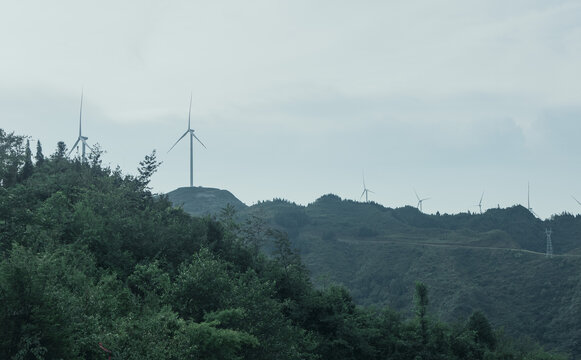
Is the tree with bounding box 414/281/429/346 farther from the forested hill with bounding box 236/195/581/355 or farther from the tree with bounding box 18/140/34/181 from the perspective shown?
the tree with bounding box 18/140/34/181

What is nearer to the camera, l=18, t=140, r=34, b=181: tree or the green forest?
the green forest

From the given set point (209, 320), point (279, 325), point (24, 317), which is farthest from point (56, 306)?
point (279, 325)

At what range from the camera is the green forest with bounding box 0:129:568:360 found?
23.2 metres

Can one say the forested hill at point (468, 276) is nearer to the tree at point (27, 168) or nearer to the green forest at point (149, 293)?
the green forest at point (149, 293)

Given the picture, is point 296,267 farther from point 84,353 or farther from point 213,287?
point 84,353

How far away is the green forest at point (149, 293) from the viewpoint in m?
23.2

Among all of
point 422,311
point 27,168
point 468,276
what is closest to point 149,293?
point 422,311

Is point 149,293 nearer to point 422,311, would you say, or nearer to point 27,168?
point 422,311

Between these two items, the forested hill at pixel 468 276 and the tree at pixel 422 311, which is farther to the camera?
the forested hill at pixel 468 276

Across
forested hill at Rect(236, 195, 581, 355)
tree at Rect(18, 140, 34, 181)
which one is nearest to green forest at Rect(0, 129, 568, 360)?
tree at Rect(18, 140, 34, 181)

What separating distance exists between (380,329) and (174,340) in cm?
4327

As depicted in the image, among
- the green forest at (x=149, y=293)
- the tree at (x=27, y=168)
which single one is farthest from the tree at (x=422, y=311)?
the tree at (x=27, y=168)

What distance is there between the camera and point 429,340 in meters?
66.3

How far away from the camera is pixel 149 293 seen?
34406 millimetres
